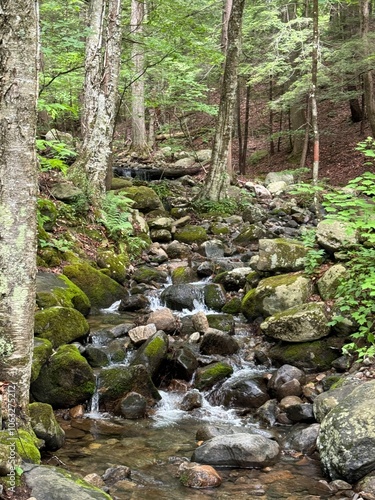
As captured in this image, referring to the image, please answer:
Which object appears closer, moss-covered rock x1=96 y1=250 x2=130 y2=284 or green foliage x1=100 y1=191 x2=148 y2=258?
moss-covered rock x1=96 y1=250 x2=130 y2=284

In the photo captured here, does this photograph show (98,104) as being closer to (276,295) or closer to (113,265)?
(113,265)

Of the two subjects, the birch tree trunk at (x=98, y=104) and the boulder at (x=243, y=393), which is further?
the birch tree trunk at (x=98, y=104)

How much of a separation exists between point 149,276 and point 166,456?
542 cm

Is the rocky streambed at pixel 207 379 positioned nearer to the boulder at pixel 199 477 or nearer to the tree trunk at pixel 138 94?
the boulder at pixel 199 477

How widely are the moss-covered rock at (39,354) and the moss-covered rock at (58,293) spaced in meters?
1.08

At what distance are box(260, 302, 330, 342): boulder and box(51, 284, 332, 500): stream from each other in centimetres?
157

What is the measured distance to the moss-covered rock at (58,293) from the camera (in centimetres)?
725

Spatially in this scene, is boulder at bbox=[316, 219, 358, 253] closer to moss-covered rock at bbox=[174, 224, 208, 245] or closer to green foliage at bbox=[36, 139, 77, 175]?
green foliage at bbox=[36, 139, 77, 175]

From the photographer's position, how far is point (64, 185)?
36.6 feet

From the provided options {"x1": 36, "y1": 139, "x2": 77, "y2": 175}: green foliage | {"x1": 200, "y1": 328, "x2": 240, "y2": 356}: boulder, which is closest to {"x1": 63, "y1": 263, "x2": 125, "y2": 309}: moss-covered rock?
{"x1": 36, "y1": 139, "x2": 77, "y2": 175}: green foliage

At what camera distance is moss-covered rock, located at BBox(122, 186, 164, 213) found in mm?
14031

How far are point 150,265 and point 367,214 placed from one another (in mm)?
6057

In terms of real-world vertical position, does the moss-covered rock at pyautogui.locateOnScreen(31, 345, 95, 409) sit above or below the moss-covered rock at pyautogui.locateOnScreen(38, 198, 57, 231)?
below

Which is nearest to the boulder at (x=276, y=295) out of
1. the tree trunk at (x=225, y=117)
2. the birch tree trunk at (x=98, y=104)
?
the birch tree trunk at (x=98, y=104)
